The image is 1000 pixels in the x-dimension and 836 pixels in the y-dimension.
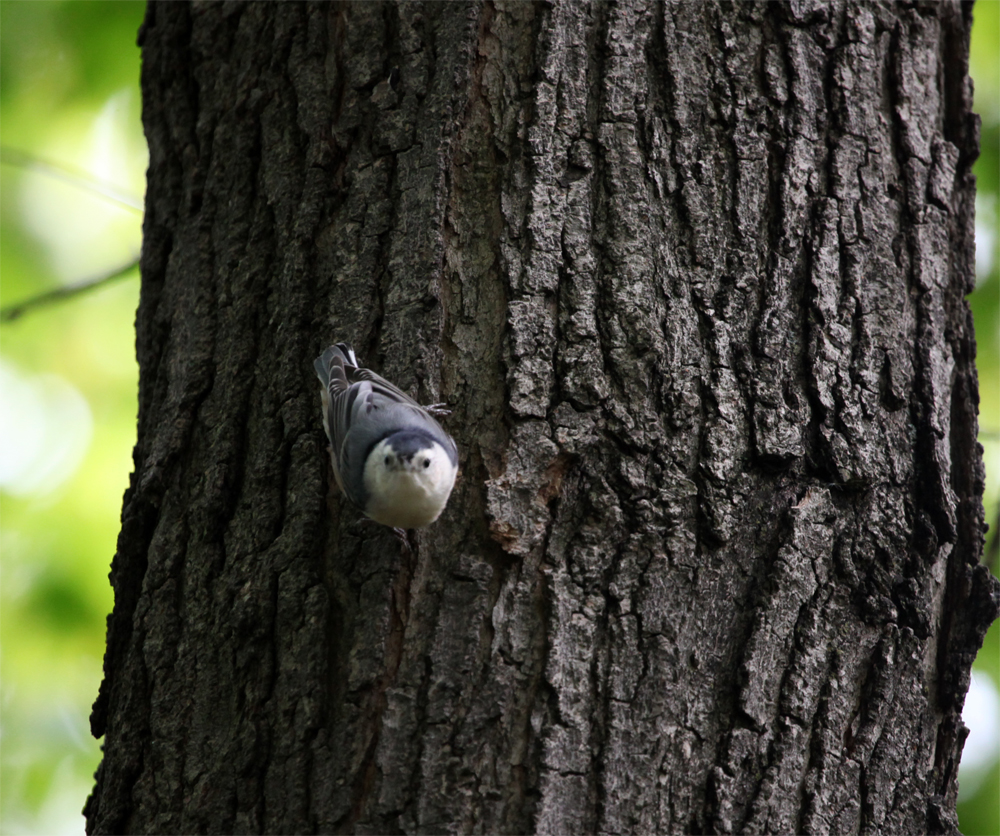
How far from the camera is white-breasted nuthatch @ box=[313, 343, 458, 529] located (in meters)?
1.88

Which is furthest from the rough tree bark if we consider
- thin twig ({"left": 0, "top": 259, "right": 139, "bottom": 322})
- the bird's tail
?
thin twig ({"left": 0, "top": 259, "right": 139, "bottom": 322})

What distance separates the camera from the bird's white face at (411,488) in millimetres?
1844

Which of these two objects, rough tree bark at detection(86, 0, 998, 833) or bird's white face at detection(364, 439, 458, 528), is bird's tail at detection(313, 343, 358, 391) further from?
bird's white face at detection(364, 439, 458, 528)

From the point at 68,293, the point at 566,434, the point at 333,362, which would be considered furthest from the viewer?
the point at 68,293

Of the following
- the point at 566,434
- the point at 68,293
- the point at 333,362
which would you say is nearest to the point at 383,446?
the point at 333,362

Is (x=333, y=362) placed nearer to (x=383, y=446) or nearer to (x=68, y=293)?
(x=383, y=446)

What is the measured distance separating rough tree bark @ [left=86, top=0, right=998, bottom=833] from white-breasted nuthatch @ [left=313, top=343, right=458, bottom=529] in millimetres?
40

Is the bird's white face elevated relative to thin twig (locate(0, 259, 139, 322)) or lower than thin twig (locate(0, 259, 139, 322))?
lower

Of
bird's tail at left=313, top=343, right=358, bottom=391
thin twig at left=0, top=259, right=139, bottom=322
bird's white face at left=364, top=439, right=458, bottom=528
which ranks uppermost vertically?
thin twig at left=0, top=259, right=139, bottom=322

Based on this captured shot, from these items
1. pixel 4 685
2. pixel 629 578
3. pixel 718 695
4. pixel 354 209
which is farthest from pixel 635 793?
pixel 4 685

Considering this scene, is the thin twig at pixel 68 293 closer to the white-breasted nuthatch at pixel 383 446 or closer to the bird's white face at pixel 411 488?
the white-breasted nuthatch at pixel 383 446

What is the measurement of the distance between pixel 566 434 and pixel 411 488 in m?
0.34

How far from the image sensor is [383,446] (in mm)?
2162

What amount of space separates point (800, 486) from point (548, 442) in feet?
1.78
